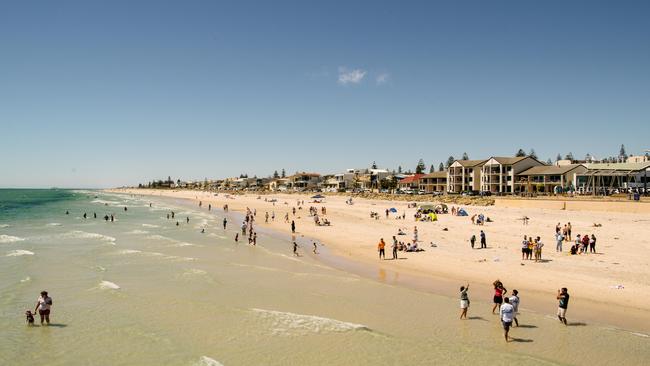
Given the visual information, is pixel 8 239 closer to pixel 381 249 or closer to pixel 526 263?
pixel 381 249

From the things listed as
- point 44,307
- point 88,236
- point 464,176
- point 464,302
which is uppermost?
point 464,176

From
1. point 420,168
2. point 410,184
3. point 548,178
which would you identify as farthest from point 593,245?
point 420,168

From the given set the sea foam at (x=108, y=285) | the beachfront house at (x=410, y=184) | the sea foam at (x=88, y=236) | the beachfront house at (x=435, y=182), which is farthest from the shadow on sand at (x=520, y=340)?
the beachfront house at (x=410, y=184)

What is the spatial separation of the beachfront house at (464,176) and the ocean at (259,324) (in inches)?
2697

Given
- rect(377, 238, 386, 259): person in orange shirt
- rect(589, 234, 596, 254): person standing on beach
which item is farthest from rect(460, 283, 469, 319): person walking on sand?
rect(589, 234, 596, 254): person standing on beach

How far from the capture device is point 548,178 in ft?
233

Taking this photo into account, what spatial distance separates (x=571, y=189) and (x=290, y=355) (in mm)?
65728

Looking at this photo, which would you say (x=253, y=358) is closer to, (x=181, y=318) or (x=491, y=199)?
(x=181, y=318)

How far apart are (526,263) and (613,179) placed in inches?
1936

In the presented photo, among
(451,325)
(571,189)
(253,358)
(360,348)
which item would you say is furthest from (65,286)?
(571,189)

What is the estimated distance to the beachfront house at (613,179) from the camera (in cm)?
6056

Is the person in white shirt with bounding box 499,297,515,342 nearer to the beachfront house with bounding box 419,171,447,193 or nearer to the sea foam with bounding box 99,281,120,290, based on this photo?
the sea foam with bounding box 99,281,120,290

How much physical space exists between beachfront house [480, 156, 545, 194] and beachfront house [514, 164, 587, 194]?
112 centimetres

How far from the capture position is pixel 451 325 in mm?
13055
